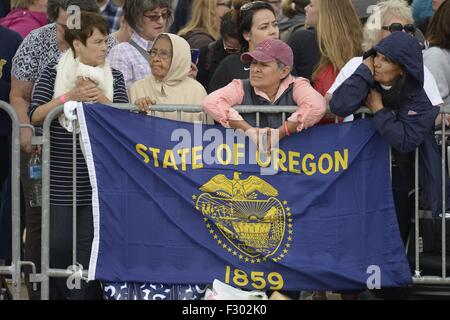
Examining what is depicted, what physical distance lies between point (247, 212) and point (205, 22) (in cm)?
312

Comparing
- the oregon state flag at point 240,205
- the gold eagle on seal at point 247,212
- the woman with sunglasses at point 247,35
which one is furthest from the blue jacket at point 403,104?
the woman with sunglasses at point 247,35

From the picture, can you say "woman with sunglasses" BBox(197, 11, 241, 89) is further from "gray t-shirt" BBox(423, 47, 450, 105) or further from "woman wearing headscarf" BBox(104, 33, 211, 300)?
"gray t-shirt" BBox(423, 47, 450, 105)

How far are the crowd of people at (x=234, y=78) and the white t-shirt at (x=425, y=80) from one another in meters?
0.01

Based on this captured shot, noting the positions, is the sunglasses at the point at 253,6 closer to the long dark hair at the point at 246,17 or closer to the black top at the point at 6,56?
the long dark hair at the point at 246,17

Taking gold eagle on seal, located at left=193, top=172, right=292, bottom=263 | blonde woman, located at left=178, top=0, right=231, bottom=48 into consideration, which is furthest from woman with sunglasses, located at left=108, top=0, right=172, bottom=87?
gold eagle on seal, located at left=193, top=172, right=292, bottom=263

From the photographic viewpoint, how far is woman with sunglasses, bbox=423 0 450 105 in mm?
10398

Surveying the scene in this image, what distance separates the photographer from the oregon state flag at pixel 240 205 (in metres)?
9.80

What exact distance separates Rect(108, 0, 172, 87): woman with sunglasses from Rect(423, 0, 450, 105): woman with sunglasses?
87.7 inches

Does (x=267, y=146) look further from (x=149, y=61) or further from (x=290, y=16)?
(x=290, y=16)

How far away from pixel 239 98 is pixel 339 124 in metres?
0.75

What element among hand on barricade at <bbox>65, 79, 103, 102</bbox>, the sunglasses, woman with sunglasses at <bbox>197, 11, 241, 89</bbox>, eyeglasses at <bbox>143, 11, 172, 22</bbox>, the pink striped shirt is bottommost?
the pink striped shirt

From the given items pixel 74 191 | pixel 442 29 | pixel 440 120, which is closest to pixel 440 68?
pixel 442 29
